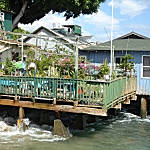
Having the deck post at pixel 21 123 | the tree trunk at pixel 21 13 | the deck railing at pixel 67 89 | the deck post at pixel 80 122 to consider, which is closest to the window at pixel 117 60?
the deck railing at pixel 67 89

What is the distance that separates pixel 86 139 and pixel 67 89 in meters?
2.59

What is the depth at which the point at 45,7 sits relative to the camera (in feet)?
109

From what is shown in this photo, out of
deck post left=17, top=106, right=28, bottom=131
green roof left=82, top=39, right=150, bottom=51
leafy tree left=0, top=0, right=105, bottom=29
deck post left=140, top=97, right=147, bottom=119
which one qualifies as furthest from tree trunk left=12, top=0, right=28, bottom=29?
deck post left=17, top=106, right=28, bottom=131

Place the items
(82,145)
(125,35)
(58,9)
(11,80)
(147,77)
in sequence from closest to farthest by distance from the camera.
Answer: (82,145) < (11,80) < (147,77) < (125,35) < (58,9)

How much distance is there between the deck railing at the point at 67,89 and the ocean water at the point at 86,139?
184cm

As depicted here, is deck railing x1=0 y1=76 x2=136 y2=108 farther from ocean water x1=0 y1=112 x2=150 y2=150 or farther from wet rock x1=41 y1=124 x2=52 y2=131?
wet rock x1=41 y1=124 x2=52 y2=131

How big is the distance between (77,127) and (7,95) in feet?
12.7

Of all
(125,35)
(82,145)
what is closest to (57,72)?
(82,145)

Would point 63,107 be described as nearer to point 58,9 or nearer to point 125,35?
point 125,35

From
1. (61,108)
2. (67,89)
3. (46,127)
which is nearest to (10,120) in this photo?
(46,127)

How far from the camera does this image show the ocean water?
12070mm

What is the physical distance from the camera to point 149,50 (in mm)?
18266

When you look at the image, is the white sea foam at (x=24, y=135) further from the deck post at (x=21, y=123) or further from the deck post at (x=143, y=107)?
the deck post at (x=143, y=107)

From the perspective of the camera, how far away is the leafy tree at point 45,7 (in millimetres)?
31781
